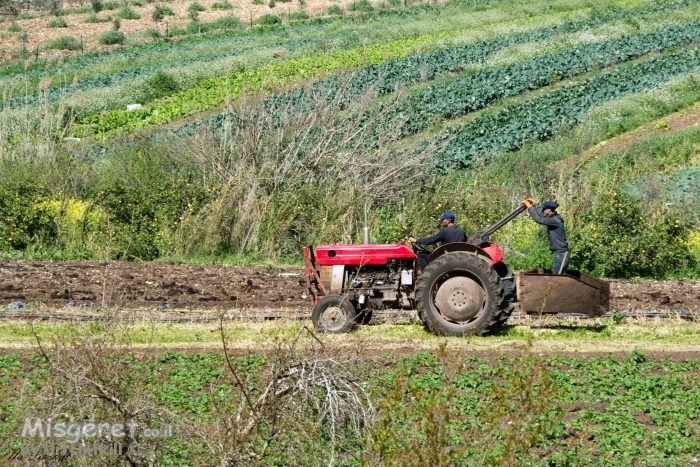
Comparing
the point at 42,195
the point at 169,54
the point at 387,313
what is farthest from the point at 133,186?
the point at 169,54

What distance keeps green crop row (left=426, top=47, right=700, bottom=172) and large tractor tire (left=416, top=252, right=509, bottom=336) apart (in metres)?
14.4

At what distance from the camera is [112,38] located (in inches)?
2368

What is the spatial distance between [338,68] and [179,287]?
22.6 metres

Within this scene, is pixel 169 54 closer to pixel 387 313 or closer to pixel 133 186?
pixel 133 186

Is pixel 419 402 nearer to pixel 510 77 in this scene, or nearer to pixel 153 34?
pixel 510 77

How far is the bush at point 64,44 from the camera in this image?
192 ft

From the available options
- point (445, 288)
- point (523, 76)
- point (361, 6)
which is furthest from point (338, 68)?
point (361, 6)

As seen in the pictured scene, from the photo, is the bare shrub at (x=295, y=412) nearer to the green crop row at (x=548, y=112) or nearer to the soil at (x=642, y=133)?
the green crop row at (x=548, y=112)

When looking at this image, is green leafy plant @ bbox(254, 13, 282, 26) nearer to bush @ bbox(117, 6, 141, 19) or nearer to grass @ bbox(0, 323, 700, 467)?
bush @ bbox(117, 6, 141, 19)

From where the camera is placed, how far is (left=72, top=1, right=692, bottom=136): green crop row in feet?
123

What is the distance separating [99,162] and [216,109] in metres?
14.9

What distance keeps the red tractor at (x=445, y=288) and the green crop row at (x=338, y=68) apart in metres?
20.5

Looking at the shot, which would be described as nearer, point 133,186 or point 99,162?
point 133,186

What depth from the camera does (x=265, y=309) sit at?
15523mm
